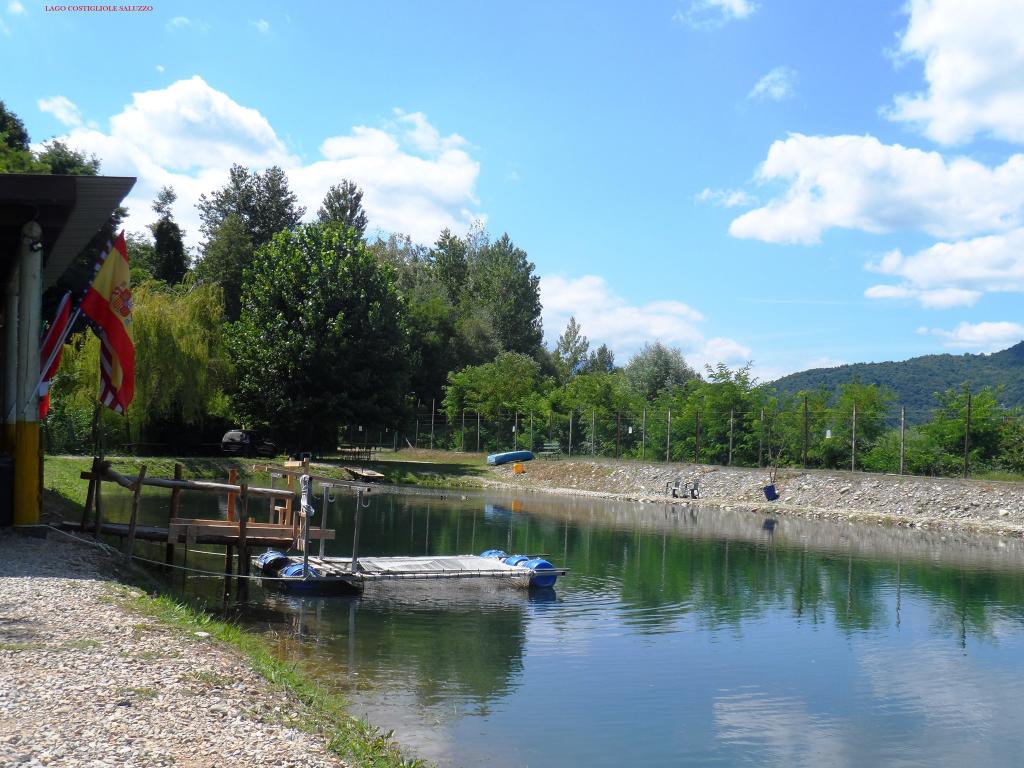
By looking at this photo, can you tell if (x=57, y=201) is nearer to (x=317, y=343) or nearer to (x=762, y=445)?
(x=317, y=343)

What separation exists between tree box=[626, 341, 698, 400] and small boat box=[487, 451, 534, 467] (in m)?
21.7

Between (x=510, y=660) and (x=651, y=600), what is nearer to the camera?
(x=510, y=660)

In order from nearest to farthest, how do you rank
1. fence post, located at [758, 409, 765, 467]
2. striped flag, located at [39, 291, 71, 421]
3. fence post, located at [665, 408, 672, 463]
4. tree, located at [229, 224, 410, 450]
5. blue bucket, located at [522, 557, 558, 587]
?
striped flag, located at [39, 291, 71, 421], blue bucket, located at [522, 557, 558, 587], fence post, located at [758, 409, 765, 467], fence post, located at [665, 408, 672, 463], tree, located at [229, 224, 410, 450]

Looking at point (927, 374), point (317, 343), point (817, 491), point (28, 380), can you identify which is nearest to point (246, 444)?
point (317, 343)

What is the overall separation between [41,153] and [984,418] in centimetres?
3408

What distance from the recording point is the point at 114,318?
16875 mm

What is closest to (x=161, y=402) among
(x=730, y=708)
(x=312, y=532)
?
(x=312, y=532)

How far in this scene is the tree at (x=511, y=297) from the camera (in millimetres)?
84375

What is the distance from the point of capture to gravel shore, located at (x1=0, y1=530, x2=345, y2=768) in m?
6.81

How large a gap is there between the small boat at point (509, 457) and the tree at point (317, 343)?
5712 millimetres

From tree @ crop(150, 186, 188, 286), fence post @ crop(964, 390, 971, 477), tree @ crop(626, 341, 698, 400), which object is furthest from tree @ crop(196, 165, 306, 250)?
fence post @ crop(964, 390, 971, 477)

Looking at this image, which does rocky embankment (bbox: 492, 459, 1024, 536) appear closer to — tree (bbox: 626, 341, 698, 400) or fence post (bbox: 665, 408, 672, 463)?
fence post (bbox: 665, 408, 672, 463)

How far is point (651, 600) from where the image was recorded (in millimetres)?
18438

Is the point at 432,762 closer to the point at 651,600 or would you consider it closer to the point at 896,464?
the point at 651,600
